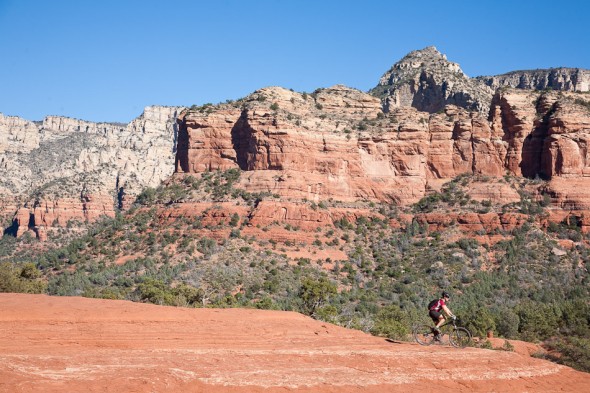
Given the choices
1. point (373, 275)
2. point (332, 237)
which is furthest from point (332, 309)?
point (332, 237)

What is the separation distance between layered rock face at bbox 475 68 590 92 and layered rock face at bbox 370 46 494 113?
18.6m

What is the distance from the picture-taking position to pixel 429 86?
11925 cm

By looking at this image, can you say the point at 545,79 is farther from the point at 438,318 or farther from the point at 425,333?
the point at 438,318

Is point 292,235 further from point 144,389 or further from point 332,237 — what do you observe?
point 144,389

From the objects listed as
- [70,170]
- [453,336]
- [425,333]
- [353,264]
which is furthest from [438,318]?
[70,170]

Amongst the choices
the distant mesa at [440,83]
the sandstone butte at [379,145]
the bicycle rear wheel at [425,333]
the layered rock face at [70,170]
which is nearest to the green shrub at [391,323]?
the bicycle rear wheel at [425,333]

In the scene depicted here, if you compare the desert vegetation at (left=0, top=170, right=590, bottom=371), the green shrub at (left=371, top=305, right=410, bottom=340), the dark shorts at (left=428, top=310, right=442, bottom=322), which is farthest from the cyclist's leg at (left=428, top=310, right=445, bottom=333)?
the desert vegetation at (left=0, top=170, right=590, bottom=371)

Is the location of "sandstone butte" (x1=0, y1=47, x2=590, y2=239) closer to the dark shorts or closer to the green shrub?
the green shrub

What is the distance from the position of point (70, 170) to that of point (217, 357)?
15058 cm

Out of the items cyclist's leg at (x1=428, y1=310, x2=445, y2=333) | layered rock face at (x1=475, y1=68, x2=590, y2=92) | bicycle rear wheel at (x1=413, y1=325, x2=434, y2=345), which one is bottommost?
bicycle rear wheel at (x1=413, y1=325, x2=434, y2=345)

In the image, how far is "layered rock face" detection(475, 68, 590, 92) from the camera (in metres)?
143

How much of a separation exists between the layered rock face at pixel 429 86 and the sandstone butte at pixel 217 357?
9147 centimetres

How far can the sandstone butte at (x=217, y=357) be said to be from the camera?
14.1 metres

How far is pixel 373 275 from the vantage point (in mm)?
66875
